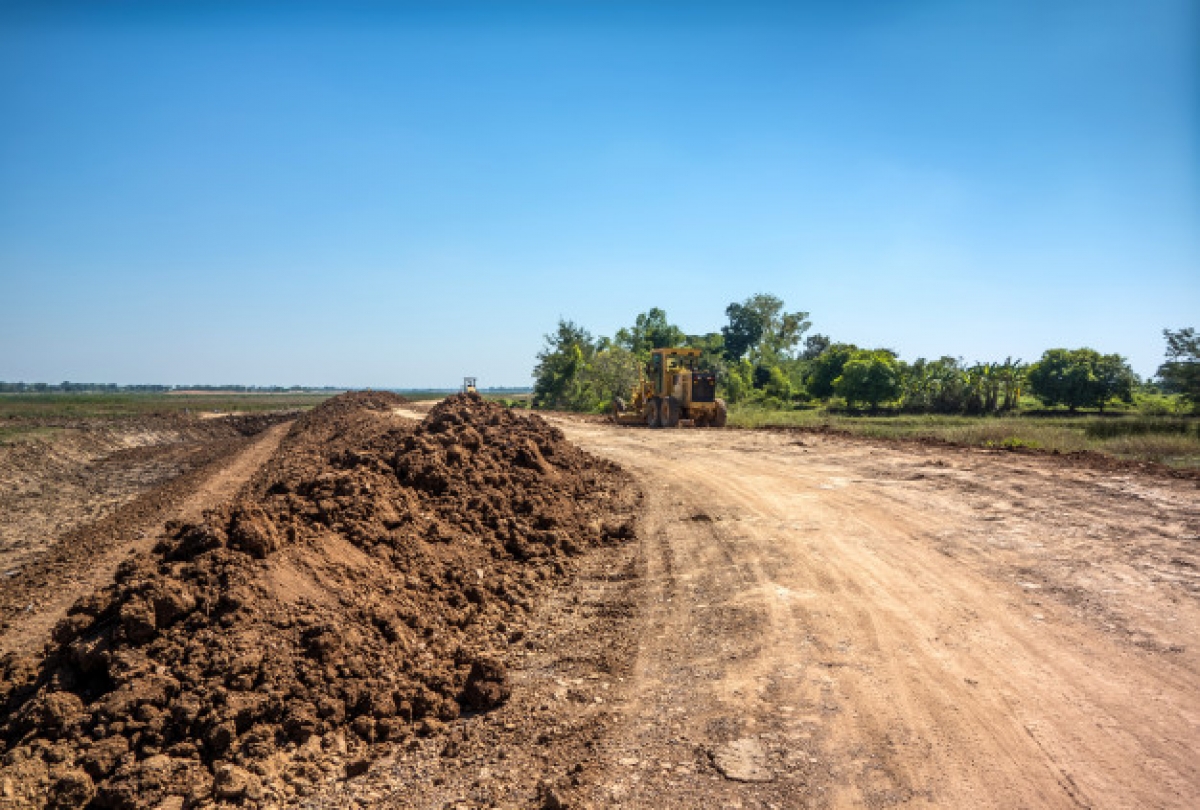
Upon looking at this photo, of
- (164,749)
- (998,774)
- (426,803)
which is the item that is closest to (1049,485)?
(998,774)

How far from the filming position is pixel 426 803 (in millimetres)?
3547

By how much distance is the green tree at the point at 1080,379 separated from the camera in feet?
121

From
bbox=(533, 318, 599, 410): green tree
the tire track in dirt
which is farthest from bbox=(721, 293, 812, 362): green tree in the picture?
the tire track in dirt

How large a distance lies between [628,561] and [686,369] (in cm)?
1796

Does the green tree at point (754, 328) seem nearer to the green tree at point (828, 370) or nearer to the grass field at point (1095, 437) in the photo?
the green tree at point (828, 370)

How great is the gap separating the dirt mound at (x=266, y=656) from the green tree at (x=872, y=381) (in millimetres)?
34836

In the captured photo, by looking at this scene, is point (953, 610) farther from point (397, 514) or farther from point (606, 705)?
point (397, 514)

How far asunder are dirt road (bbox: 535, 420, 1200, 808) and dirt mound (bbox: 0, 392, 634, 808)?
141 centimetres

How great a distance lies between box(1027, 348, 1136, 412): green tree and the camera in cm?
3691

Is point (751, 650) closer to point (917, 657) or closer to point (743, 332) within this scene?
point (917, 657)

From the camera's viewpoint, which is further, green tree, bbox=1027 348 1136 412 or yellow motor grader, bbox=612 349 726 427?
green tree, bbox=1027 348 1136 412

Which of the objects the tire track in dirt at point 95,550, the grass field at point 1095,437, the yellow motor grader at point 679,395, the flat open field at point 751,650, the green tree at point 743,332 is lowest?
the tire track in dirt at point 95,550

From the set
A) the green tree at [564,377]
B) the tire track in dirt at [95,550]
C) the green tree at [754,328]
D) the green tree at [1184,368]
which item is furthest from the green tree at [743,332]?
the tire track in dirt at [95,550]

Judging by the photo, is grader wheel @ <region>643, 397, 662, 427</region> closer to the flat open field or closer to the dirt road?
the flat open field
